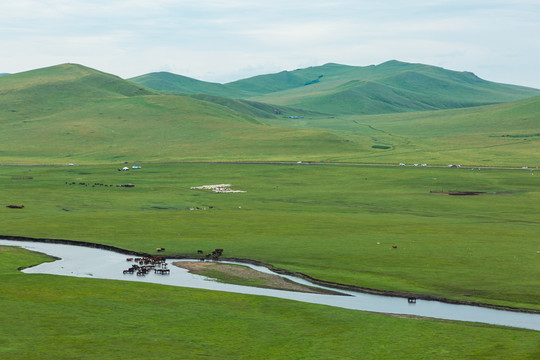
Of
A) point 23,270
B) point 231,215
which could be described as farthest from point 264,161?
point 23,270

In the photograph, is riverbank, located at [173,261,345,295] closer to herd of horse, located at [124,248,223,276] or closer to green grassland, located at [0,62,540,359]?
herd of horse, located at [124,248,223,276]

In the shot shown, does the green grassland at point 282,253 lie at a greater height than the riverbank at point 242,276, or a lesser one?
greater

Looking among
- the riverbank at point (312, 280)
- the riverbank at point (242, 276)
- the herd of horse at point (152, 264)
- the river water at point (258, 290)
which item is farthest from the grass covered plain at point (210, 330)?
the herd of horse at point (152, 264)

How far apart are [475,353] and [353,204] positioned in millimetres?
73556

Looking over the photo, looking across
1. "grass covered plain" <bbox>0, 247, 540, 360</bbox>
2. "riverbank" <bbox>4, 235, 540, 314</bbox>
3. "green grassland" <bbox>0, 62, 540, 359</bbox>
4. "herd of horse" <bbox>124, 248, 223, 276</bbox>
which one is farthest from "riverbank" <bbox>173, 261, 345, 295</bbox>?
"grass covered plain" <bbox>0, 247, 540, 360</bbox>

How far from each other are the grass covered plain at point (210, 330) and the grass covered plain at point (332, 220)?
11258 millimetres

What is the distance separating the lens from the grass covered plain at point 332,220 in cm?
5994

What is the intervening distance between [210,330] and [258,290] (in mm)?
14522

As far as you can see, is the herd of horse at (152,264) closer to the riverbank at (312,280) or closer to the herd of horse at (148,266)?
the herd of horse at (148,266)

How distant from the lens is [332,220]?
90062mm

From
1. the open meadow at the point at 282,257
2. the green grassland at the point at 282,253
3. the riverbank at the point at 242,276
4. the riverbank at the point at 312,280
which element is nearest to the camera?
the open meadow at the point at 282,257

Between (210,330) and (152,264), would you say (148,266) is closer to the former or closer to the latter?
(152,264)

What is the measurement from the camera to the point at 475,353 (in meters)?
37.3

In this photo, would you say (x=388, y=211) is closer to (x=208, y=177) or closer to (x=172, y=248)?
(x=172, y=248)
